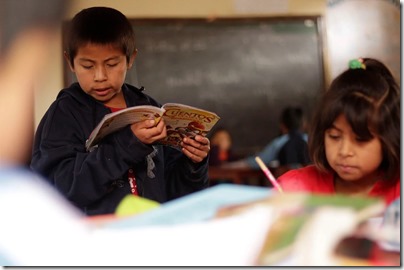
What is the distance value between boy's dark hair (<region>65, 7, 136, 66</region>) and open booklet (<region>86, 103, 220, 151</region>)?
0.19 metres

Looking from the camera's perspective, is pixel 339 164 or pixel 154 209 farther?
pixel 339 164

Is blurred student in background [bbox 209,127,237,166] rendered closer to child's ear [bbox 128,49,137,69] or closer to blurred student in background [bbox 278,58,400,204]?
child's ear [bbox 128,49,137,69]

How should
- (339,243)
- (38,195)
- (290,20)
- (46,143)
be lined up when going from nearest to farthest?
(339,243), (38,195), (46,143), (290,20)

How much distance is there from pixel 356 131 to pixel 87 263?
61 centimetres

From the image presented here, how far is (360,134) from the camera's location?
1.38 meters

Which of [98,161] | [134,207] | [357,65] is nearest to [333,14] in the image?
[357,65]

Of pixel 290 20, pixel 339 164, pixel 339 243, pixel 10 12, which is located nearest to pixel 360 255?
pixel 339 243

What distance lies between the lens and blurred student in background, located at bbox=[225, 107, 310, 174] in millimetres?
4145

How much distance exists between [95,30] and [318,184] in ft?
1.96

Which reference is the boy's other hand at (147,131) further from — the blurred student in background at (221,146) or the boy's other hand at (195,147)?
the blurred student in background at (221,146)

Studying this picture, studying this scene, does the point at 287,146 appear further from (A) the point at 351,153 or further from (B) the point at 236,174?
(A) the point at 351,153

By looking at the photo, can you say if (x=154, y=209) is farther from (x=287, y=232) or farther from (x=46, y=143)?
(x=46, y=143)

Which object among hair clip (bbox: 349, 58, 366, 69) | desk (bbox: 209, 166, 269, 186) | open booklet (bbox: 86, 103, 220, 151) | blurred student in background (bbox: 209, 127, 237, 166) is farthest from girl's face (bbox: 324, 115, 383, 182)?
blurred student in background (bbox: 209, 127, 237, 166)

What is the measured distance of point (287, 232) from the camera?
1.11m
